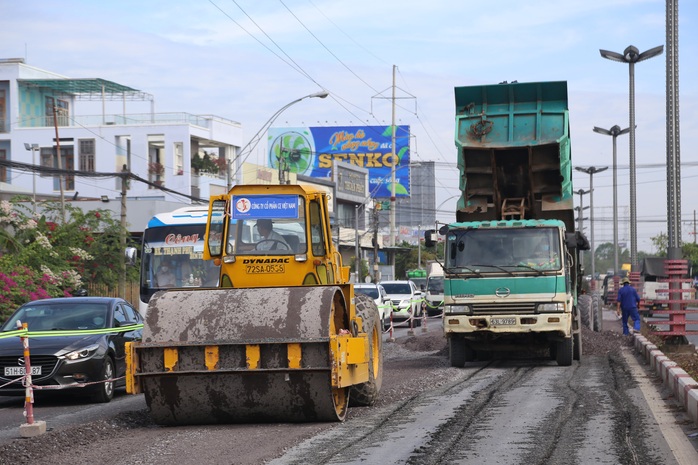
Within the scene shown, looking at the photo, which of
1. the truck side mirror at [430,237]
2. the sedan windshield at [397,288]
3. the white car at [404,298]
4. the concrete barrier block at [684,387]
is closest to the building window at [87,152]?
the white car at [404,298]

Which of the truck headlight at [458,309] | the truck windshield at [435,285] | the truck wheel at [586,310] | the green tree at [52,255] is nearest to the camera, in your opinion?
the truck headlight at [458,309]

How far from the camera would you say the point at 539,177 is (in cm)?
2047

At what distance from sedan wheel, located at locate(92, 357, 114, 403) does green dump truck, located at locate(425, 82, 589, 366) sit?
6376 mm

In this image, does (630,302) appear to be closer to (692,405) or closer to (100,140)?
(692,405)

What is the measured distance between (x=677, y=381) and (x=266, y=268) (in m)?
5.35

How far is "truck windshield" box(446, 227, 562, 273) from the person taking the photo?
60.8ft

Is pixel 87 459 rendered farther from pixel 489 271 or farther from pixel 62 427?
pixel 489 271

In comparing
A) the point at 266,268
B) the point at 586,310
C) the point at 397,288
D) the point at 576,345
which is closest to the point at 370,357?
the point at 266,268

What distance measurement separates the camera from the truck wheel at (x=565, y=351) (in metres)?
19.1

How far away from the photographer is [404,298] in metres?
41.6

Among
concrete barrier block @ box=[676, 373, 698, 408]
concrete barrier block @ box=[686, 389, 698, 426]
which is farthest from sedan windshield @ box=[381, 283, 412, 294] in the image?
concrete barrier block @ box=[686, 389, 698, 426]

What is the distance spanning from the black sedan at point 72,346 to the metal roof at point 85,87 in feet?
186

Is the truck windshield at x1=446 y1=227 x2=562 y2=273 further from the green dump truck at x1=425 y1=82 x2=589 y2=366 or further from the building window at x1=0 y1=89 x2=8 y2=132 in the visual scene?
the building window at x1=0 y1=89 x2=8 y2=132

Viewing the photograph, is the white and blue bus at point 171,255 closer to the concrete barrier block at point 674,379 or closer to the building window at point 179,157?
the concrete barrier block at point 674,379
